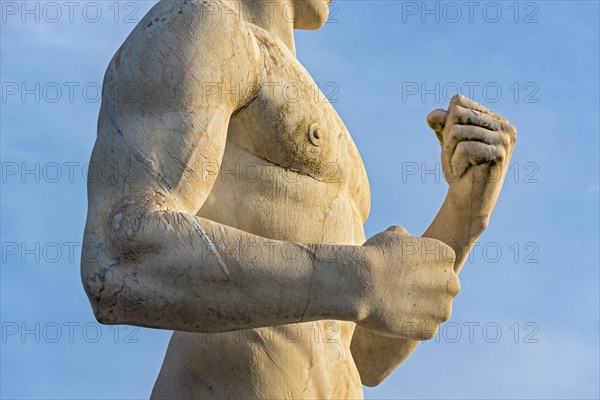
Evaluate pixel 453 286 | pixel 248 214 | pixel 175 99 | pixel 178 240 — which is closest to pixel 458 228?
pixel 453 286

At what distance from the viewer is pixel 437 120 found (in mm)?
6758

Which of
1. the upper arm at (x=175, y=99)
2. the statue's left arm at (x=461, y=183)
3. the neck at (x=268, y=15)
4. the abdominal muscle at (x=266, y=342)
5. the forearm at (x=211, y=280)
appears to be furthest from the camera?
the neck at (x=268, y=15)

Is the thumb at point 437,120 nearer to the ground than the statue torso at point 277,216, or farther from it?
farther from it

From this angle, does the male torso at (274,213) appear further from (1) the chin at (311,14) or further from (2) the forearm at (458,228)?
(2) the forearm at (458,228)

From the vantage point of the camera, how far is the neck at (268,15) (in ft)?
22.8

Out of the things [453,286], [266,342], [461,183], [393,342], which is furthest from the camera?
[393,342]

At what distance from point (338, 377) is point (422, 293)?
0.83m

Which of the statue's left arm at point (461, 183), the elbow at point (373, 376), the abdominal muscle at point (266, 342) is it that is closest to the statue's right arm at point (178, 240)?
the abdominal muscle at point (266, 342)

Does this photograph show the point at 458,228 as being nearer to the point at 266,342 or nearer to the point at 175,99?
the point at 266,342

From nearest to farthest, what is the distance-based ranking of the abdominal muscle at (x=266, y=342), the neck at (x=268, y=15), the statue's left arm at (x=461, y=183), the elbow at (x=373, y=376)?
1. the abdominal muscle at (x=266, y=342)
2. the statue's left arm at (x=461, y=183)
3. the neck at (x=268, y=15)
4. the elbow at (x=373, y=376)

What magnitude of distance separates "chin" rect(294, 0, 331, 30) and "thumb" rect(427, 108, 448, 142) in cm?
93

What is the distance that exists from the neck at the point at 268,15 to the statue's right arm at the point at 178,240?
Result: 0.93 m

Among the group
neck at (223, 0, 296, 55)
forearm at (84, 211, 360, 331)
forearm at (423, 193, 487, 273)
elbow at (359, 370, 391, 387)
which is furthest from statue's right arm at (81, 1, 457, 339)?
elbow at (359, 370, 391, 387)

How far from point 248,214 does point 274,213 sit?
0.13 m
